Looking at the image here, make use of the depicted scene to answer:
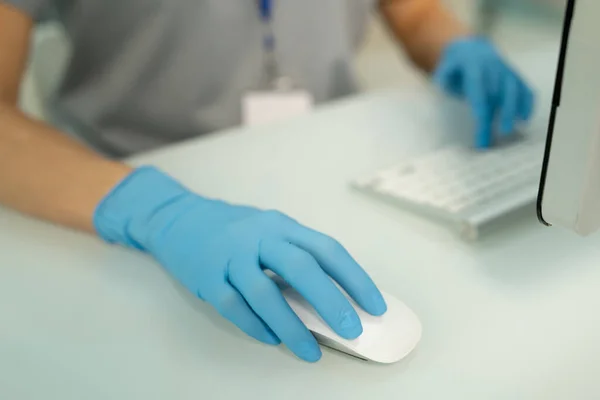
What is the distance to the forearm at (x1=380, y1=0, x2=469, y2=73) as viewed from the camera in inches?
47.3

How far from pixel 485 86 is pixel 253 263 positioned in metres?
0.53

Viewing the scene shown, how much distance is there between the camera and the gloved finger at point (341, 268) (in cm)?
50

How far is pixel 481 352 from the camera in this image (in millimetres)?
499

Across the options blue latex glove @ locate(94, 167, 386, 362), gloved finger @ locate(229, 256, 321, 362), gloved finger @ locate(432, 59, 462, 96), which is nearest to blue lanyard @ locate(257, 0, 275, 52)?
gloved finger @ locate(432, 59, 462, 96)

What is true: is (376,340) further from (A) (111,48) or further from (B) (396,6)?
(B) (396,6)

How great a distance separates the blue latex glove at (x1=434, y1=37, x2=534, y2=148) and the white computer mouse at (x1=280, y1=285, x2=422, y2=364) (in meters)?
0.38

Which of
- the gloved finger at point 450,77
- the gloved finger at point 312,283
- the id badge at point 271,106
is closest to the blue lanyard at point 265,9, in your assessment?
the id badge at point 271,106

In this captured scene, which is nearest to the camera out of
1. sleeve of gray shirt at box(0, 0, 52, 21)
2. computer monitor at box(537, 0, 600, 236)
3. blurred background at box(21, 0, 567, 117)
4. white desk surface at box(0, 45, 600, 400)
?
computer monitor at box(537, 0, 600, 236)

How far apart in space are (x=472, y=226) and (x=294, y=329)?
23 cm

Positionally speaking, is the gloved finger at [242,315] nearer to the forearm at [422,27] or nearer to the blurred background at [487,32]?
the forearm at [422,27]

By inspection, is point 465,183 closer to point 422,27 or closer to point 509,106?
point 509,106

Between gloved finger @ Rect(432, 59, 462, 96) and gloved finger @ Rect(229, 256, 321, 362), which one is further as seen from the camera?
gloved finger @ Rect(432, 59, 462, 96)

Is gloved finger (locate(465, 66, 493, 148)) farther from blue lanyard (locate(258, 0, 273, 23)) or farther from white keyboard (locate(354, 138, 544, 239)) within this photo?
blue lanyard (locate(258, 0, 273, 23))

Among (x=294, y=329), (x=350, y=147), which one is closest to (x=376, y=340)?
(x=294, y=329)
